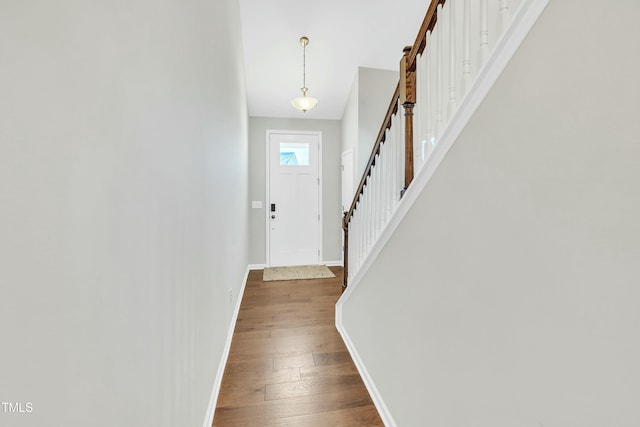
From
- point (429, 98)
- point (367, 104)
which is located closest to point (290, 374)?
point (429, 98)

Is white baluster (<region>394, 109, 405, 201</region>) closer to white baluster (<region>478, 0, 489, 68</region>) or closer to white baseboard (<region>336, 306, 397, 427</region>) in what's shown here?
white baluster (<region>478, 0, 489, 68</region>)

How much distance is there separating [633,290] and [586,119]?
1.20 feet

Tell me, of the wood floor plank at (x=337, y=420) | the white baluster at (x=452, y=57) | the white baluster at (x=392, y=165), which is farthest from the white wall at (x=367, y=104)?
the wood floor plank at (x=337, y=420)

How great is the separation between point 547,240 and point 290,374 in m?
1.88

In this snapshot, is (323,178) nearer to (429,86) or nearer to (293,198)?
(293,198)

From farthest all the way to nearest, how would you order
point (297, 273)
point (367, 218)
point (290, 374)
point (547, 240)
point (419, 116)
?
point (297, 273)
point (367, 218)
point (290, 374)
point (419, 116)
point (547, 240)

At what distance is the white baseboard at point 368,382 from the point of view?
5.12ft

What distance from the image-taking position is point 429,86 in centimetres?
139

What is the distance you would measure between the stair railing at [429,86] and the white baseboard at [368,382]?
0.85m

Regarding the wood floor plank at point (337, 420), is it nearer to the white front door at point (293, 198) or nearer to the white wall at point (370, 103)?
the white wall at point (370, 103)

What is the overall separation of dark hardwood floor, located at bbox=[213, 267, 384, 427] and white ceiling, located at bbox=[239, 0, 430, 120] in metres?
3.21

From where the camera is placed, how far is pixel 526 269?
2.44ft

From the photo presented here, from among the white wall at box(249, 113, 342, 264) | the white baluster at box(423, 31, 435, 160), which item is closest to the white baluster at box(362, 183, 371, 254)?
the white baluster at box(423, 31, 435, 160)

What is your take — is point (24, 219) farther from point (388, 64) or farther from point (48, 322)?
point (388, 64)
